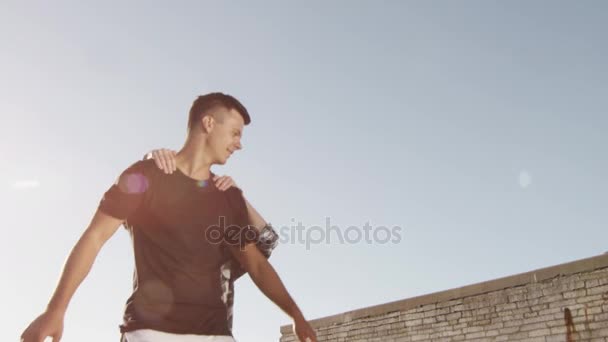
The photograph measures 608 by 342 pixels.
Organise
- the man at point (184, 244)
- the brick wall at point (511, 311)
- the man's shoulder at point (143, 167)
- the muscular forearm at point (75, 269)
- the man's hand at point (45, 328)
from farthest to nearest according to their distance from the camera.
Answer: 1. the brick wall at point (511, 311)
2. the man's shoulder at point (143, 167)
3. the man at point (184, 244)
4. the muscular forearm at point (75, 269)
5. the man's hand at point (45, 328)

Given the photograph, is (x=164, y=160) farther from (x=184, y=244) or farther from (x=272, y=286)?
(x=272, y=286)

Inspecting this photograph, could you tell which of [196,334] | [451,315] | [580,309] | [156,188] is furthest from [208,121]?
[451,315]

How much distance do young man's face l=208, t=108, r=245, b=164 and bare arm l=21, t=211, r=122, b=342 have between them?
60cm

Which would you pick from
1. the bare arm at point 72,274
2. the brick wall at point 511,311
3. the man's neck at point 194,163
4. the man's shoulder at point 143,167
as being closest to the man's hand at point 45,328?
the bare arm at point 72,274

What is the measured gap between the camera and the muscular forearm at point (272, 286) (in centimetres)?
307

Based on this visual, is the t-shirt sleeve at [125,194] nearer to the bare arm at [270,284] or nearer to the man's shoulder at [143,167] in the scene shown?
the man's shoulder at [143,167]

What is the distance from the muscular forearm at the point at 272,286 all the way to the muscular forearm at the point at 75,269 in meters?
0.83

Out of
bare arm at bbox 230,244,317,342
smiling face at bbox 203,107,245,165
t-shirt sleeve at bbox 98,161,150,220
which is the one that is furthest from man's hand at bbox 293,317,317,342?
t-shirt sleeve at bbox 98,161,150,220

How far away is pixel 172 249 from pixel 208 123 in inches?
26.8

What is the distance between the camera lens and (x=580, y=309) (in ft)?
28.1

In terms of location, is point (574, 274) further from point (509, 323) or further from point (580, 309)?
point (509, 323)

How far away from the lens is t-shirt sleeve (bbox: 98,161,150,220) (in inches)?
104

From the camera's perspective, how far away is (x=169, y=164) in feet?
9.44

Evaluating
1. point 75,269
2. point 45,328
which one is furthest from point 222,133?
point 45,328
